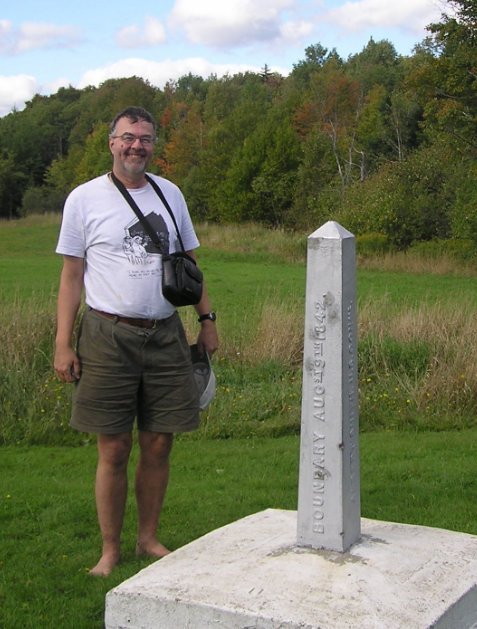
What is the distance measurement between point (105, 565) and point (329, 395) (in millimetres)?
1654

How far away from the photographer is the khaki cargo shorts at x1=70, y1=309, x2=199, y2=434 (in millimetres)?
4660

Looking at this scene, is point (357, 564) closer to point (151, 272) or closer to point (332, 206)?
point (151, 272)

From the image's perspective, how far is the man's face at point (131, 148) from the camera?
470cm

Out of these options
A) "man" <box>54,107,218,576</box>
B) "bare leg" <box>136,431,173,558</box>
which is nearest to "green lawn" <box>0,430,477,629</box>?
"bare leg" <box>136,431,173,558</box>

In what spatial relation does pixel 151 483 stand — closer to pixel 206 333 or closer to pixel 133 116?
pixel 206 333

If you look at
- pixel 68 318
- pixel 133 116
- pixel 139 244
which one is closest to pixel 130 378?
pixel 68 318

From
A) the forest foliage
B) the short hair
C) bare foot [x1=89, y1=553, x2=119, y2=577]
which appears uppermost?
the forest foliage

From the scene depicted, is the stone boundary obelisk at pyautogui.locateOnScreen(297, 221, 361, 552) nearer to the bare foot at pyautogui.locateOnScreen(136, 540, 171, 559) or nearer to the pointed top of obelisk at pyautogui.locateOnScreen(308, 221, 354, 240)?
the pointed top of obelisk at pyautogui.locateOnScreen(308, 221, 354, 240)

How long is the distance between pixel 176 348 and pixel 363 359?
283 inches

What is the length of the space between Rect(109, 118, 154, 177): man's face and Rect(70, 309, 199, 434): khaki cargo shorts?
2.33 feet

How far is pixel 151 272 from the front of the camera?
463 cm

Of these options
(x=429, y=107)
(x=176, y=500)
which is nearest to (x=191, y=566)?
(x=176, y=500)

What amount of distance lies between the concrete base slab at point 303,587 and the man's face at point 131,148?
5.83ft

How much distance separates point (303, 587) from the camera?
382cm
